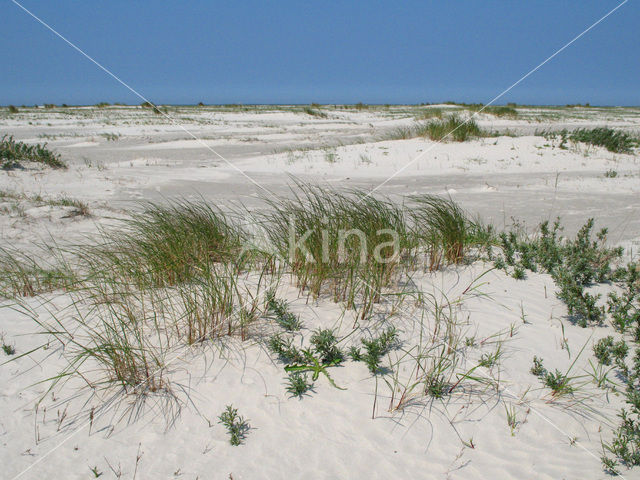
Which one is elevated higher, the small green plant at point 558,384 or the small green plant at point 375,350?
the small green plant at point 375,350

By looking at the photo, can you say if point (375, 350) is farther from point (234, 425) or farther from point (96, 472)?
point (96, 472)

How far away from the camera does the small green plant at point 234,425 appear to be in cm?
182

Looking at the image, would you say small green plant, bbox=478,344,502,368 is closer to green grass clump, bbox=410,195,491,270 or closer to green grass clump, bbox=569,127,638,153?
green grass clump, bbox=410,195,491,270

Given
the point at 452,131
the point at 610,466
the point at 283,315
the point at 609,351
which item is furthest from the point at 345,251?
the point at 452,131

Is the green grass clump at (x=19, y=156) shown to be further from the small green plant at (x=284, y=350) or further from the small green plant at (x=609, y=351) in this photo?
the small green plant at (x=609, y=351)

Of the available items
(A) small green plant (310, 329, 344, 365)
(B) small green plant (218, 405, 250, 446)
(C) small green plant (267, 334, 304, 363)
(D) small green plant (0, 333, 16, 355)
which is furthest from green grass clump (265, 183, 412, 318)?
(D) small green plant (0, 333, 16, 355)

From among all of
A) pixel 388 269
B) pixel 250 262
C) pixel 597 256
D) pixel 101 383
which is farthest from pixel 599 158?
pixel 101 383

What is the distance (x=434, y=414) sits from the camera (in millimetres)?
2008

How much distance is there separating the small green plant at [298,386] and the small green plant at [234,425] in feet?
0.97

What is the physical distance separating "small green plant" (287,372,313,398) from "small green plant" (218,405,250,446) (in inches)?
11.6

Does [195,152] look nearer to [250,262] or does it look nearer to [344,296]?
[250,262]

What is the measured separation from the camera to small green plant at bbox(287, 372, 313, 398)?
2.09 meters

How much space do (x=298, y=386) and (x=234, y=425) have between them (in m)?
0.38

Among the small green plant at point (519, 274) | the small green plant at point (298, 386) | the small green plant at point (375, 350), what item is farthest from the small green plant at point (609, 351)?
the small green plant at point (298, 386)
